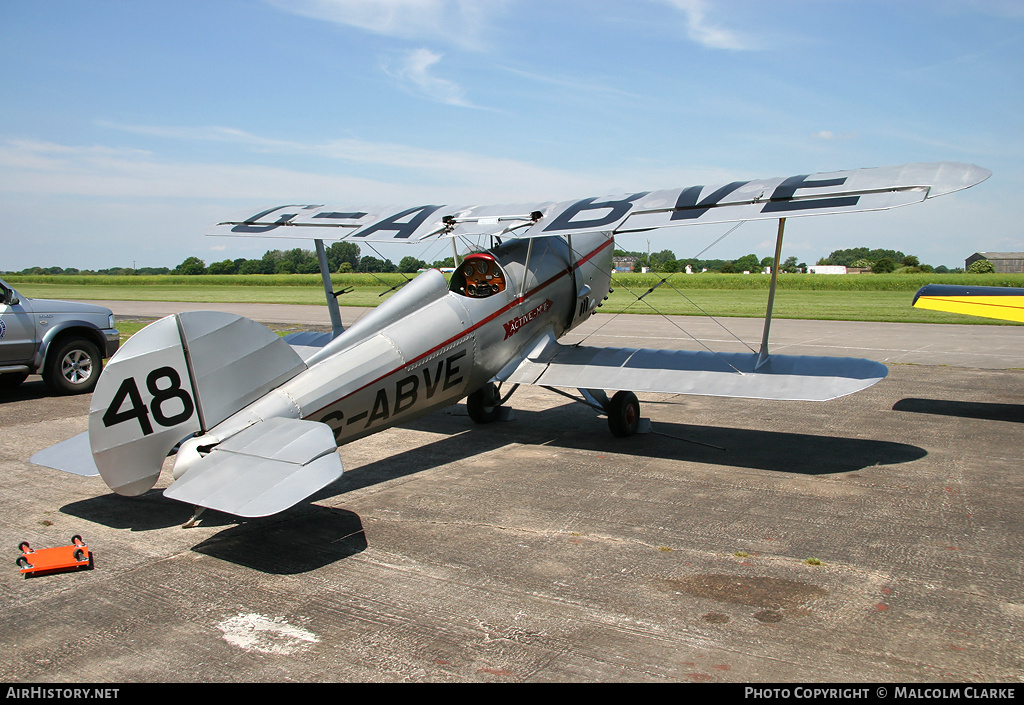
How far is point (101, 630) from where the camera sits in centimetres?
452

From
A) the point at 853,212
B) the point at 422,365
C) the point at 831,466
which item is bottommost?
the point at 831,466

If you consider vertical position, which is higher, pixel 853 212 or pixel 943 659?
pixel 853 212

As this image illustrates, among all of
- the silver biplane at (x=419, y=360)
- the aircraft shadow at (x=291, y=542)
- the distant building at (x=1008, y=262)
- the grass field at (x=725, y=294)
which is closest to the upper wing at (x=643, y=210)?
the silver biplane at (x=419, y=360)

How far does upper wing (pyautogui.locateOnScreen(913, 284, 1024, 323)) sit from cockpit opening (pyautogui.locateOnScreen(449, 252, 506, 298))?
24.6 ft

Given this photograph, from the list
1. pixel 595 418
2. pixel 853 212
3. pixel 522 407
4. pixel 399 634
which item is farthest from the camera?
pixel 522 407

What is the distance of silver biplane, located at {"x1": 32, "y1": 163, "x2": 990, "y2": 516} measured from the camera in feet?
18.8

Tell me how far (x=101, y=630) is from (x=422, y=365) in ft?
13.7

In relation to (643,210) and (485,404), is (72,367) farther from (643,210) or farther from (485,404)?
(643,210)

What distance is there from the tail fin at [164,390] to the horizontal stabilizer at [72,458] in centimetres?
38

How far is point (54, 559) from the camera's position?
18.1ft

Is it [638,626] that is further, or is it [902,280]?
[902,280]

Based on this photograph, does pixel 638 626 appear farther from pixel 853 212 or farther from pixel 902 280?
pixel 902 280
